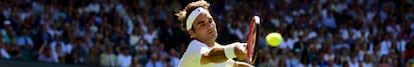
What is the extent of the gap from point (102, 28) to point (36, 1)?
155 cm

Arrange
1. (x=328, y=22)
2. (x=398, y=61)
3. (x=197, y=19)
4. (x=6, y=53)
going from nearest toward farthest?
(x=197, y=19) < (x=6, y=53) < (x=398, y=61) < (x=328, y=22)

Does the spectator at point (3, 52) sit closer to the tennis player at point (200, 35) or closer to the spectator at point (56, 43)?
the spectator at point (56, 43)

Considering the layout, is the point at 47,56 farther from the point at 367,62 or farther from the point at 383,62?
the point at 383,62

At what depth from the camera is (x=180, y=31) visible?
16.4 meters

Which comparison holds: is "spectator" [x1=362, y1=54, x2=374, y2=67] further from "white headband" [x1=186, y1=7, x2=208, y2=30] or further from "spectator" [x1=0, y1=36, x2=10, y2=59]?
"white headband" [x1=186, y1=7, x2=208, y2=30]

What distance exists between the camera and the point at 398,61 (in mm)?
16719

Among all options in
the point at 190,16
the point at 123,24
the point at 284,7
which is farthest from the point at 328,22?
the point at 190,16

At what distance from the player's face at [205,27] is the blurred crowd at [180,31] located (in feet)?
27.7

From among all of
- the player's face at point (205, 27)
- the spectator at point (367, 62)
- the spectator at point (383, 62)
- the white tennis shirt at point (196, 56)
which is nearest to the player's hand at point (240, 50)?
the white tennis shirt at point (196, 56)

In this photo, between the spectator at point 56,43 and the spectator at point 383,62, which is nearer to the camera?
the spectator at point 56,43

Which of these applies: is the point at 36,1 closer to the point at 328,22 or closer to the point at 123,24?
the point at 123,24

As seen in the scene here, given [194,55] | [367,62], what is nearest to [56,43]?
[367,62]

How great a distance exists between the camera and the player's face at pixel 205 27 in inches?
221

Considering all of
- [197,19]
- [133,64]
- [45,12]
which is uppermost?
[45,12]
